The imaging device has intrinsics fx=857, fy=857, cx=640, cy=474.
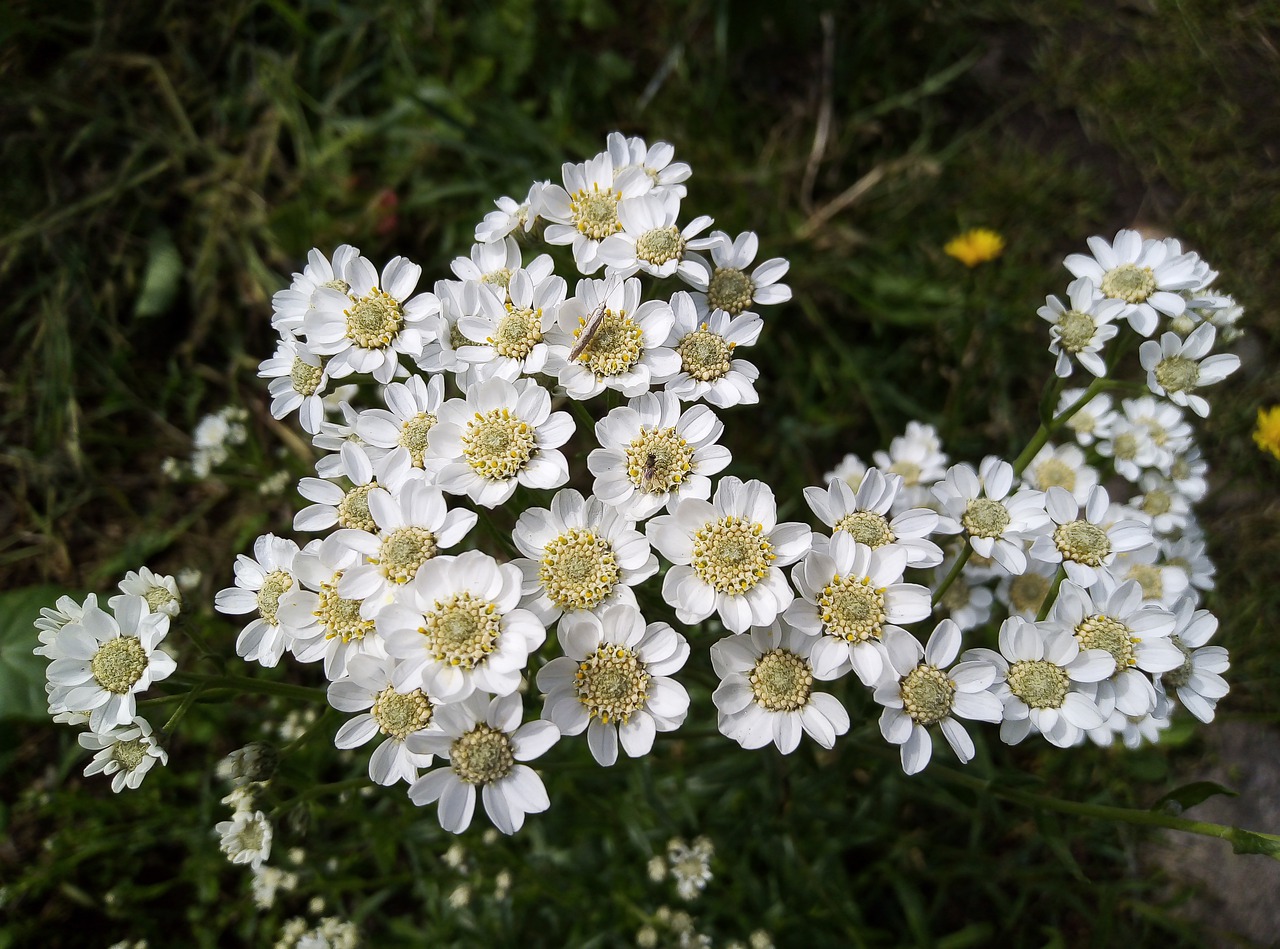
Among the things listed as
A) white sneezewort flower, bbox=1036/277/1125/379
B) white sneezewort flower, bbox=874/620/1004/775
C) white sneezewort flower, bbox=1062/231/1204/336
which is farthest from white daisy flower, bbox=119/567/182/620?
white sneezewort flower, bbox=1062/231/1204/336

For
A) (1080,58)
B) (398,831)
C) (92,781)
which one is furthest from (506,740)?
(1080,58)

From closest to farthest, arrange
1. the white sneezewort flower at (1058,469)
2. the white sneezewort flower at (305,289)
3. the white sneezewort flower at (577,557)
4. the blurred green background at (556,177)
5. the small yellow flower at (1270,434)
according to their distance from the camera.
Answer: the white sneezewort flower at (577,557) → the white sneezewort flower at (305,289) → the white sneezewort flower at (1058,469) → the small yellow flower at (1270,434) → the blurred green background at (556,177)

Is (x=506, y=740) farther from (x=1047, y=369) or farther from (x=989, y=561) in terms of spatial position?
(x=1047, y=369)

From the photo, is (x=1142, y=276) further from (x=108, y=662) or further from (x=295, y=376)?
(x=108, y=662)

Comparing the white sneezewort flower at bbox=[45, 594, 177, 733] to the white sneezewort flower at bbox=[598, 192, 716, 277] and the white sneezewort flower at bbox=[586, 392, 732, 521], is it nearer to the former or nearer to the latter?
the white sneezewort flower at bbox=[586, 392, 732, 521]

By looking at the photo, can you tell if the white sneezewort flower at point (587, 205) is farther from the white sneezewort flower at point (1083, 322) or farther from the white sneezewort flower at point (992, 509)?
the white sneezewort flower at point (1083, 322)

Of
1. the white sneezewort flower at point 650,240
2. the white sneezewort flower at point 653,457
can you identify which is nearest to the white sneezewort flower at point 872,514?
the white sneezewort flower at point 653,457
